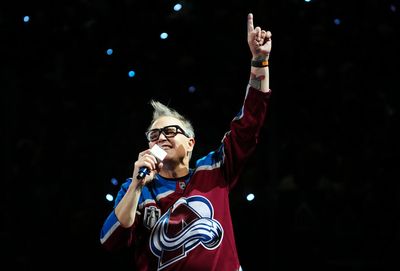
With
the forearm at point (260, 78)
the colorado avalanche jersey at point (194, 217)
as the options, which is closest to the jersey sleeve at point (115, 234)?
the colorado avalanche jersey at point (194, 217)

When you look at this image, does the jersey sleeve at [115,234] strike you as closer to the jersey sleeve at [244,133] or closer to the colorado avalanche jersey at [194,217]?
the colorado avalanche jersey at [194,217]

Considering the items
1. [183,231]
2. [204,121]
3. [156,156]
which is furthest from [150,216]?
[204,121]

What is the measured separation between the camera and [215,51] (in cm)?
369

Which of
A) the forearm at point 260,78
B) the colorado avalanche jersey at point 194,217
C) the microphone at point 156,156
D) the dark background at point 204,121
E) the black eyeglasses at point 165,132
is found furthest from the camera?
the dark background at point 204,121

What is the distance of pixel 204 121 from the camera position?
356 cm

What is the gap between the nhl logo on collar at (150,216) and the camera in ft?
6.64

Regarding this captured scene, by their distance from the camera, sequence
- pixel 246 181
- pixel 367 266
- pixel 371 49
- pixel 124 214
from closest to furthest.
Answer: pixel 124 214
pixel 367 266
pixel 246 181
pixel 371 49

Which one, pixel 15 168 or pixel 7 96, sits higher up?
pixel 7 96

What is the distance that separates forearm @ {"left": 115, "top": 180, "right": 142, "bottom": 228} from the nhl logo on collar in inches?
4.4

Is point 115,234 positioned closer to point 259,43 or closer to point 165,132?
point 165,132

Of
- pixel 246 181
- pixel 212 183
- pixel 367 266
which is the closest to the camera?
pixel 212 183

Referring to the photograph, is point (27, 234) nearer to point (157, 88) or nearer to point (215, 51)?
point (157, 88)

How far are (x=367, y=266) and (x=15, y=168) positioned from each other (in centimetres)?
215

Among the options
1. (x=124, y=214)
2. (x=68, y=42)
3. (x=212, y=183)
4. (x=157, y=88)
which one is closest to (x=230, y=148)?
(x=212, y=183)
